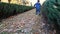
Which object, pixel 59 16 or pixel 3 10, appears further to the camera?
pixel 3 10

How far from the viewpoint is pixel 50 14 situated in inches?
263

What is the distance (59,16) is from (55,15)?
19cm

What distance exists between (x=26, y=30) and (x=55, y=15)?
2.43 m

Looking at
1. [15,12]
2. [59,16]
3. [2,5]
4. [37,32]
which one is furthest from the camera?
[15,12]

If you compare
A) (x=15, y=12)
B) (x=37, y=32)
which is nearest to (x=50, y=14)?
(x=37, y=32)

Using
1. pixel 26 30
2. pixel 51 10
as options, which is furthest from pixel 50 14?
pixel 26 30

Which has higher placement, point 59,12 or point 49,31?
point 59,12

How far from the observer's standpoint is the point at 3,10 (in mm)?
12766

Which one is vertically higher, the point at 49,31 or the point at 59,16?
the point at 59,16

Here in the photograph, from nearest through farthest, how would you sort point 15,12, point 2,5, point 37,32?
1. point 37,32
2. point 2,5
3. point 15,12

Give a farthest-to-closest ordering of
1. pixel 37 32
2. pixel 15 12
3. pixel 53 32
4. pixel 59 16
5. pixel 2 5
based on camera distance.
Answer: pixel 15 12, pixel 2 5, pixel 37 32, pixel 53 32, pixel 59 16

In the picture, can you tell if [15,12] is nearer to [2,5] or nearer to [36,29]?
[2,5]

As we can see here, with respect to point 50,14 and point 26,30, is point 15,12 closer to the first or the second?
point 26,30

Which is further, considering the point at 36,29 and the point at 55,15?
the point at 36,29
